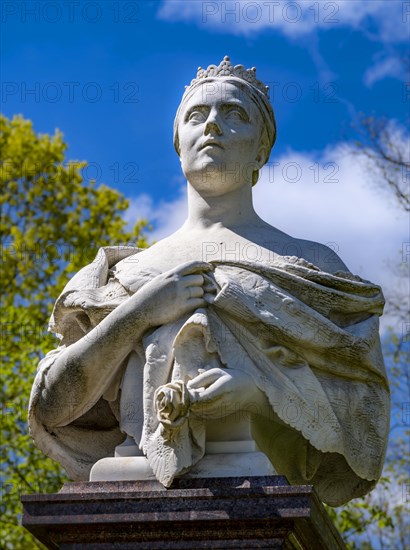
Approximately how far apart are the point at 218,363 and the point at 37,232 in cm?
1323

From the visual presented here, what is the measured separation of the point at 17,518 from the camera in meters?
16.5

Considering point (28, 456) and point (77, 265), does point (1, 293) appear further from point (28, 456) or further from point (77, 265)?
point (28, 456)

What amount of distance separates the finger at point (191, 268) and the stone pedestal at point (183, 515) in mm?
1291

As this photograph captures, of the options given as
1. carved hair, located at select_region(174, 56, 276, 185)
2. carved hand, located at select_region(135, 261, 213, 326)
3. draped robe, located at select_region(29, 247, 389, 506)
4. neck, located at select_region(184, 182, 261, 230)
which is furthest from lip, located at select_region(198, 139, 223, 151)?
carved hand, located at select_region(135, 261, 213, 326)

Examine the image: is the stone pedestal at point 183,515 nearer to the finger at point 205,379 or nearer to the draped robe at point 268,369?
the draped robe at point 268,369

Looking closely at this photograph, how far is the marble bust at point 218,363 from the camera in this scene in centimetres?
744

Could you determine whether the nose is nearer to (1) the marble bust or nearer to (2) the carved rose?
(1) the marble bust

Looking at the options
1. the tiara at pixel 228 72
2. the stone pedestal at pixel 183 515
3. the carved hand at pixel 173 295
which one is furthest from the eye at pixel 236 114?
the stone pedestal at pixel 183 515

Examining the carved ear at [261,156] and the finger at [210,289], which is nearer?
the finger at [210,289]

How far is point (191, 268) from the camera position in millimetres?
7719

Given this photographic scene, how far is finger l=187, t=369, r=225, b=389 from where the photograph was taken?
737 centimetres

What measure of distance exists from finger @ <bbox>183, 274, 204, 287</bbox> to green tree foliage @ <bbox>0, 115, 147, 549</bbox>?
372 inches

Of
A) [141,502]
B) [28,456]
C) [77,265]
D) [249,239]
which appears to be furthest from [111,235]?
[141,502]

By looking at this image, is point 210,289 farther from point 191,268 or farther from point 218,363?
point 218,363
